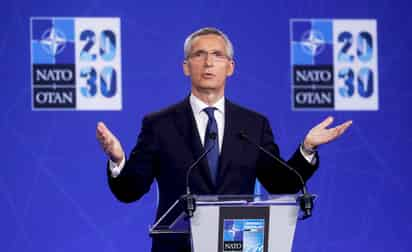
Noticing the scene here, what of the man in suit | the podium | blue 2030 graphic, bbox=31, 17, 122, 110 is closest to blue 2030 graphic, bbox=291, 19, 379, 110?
blue 2030 graphic, bbox=31, 17, 122, 110

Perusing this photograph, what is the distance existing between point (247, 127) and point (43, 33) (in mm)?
1535

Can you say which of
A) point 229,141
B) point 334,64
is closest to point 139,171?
point 229,141

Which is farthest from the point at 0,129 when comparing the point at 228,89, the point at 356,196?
the point at 356,196

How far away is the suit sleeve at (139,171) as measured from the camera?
2.88 m

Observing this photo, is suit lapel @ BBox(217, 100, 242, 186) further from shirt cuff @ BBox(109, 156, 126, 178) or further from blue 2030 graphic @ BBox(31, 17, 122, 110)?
blue 2030 graphic @ BBox(31, 17, 122, 110)

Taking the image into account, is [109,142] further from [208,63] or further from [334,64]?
[334,64]

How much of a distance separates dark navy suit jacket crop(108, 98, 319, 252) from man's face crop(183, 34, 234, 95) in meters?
0.10

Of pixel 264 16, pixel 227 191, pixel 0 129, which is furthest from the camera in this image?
pixel 264 16

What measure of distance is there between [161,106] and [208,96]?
4.20ft

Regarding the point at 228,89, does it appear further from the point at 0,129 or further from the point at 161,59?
the point at 0,129

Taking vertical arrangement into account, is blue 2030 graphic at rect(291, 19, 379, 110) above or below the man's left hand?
above

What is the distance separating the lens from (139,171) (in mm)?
2939

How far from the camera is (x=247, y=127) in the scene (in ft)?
10.2

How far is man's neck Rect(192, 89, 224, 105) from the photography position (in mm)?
3098
